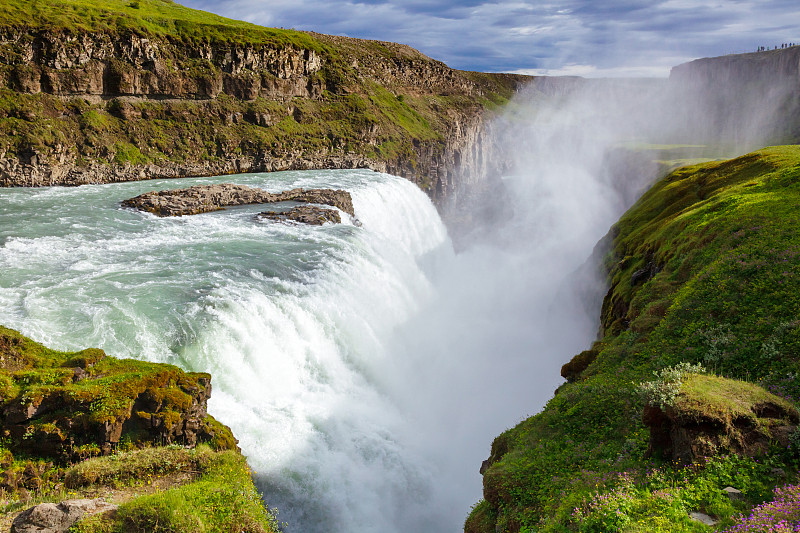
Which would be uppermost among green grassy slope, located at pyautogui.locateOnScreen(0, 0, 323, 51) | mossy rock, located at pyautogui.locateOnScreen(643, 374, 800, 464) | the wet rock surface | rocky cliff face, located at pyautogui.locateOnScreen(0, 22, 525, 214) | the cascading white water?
green grassy slope, located at pyautogui.locateOnScreen(0, 0, 323, 51)

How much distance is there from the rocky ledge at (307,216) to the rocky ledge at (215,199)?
2.85 metres

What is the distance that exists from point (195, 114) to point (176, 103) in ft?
8.74

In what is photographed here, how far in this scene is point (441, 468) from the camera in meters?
19.7

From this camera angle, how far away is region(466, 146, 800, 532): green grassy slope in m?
7.90

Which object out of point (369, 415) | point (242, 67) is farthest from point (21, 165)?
point (369, 415)

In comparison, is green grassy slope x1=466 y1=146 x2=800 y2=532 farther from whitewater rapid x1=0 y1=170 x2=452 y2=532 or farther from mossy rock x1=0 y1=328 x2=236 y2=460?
mossy rock x1=0 y1=328 x2=236 y2=460

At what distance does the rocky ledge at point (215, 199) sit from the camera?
38.9m

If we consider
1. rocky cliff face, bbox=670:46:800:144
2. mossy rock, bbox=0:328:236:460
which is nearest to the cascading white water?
mossy rock, bbox=0:328:236:460

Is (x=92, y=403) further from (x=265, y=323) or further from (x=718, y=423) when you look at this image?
(x=718, y=423)

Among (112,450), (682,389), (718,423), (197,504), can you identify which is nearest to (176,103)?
(112,450)

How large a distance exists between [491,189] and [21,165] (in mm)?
97716

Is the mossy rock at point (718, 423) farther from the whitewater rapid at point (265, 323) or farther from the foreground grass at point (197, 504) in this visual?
the whitewater rapid at point (265, 323)

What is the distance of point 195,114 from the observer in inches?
2657

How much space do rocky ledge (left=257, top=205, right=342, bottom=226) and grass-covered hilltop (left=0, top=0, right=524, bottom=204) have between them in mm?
25769
